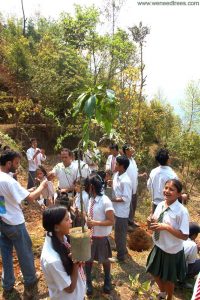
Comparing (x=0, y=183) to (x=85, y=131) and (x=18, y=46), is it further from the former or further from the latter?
(x=18, y=46)

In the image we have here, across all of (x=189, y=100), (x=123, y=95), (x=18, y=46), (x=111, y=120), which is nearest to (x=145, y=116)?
(x=123, y=95)

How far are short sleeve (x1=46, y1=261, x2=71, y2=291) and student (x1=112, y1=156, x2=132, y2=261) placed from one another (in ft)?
8.65

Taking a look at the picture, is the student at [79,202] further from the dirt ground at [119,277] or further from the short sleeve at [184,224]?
the short sleeve at [184,224]

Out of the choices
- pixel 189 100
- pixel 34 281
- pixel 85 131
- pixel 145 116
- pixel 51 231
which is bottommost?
pixel 34 281

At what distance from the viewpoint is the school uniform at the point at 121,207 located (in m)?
5.00

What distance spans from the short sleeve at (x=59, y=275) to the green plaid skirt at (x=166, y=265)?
1.70 m

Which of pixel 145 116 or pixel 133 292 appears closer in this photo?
pixel 133 292

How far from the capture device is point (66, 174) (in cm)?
515

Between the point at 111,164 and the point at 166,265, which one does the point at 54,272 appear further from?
the point at 111,164

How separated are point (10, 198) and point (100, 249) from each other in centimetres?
132

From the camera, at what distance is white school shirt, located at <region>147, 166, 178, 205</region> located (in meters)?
5.17

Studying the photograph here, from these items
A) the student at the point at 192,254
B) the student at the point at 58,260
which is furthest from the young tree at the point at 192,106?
the student at the point at 58,260

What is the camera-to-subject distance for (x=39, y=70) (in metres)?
15.5

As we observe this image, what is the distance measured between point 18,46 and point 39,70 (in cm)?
151
